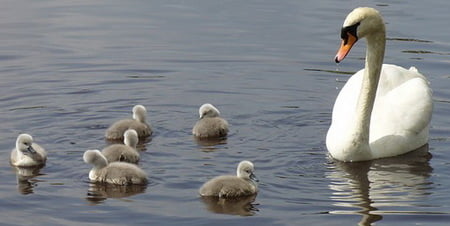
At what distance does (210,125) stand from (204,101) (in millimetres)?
1590

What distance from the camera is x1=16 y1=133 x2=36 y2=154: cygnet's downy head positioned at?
13.1 meters

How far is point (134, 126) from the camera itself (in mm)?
14422

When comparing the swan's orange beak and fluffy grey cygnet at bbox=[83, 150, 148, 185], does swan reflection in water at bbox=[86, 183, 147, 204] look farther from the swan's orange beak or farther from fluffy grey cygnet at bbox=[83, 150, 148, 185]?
the swan's orange beak

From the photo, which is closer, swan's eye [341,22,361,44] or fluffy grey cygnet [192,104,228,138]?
swan's eye [341,22,361,44]

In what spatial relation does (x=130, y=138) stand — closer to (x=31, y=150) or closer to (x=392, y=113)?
(x=31, y=150)

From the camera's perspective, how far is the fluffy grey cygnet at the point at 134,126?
47.5 feet

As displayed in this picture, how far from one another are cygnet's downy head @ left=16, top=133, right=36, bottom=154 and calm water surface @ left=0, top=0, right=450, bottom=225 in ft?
0.81

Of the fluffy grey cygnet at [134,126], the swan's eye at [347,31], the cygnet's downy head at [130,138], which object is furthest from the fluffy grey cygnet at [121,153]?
the swan's eye at [347,31]

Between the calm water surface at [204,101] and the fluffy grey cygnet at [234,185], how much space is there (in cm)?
10

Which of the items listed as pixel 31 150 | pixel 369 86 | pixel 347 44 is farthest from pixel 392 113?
pixel 31 150

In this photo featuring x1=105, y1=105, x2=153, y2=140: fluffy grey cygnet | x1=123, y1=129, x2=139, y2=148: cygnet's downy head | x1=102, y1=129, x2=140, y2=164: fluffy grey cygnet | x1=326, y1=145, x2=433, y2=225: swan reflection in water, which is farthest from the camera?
x1=105, y1=105, x2=153, y2=140: fluffy grey cygnet

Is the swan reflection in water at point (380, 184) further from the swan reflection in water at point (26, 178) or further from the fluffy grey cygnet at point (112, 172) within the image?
the swan reflection in water at point (26, 178)

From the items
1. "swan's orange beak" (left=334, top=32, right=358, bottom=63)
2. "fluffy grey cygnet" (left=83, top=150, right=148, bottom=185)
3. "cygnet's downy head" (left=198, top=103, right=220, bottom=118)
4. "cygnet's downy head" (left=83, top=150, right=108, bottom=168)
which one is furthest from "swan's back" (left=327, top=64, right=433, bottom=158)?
"cygnet's downy head" (left=83, top=150, right=108, bottom=168)

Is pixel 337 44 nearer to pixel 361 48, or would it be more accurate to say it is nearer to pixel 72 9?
pixel 361 48
